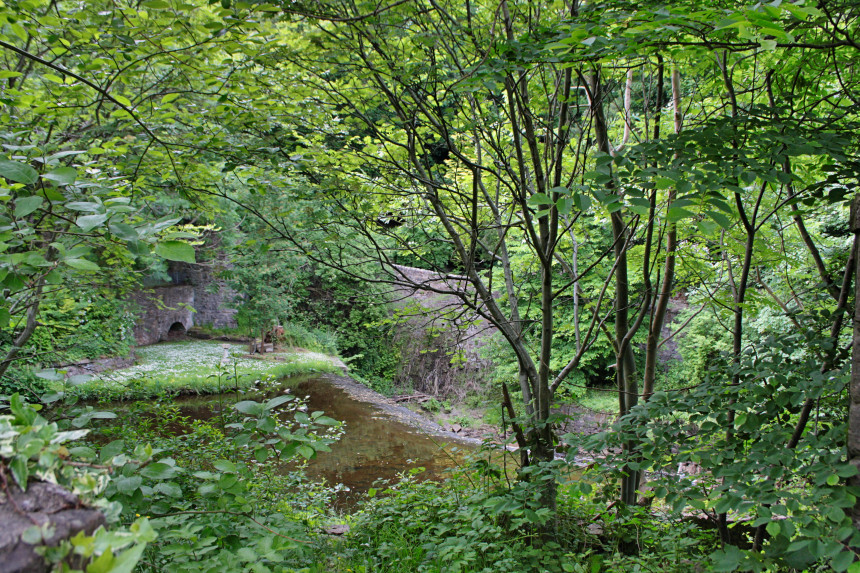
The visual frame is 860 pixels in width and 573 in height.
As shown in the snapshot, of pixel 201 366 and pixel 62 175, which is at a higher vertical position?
pixel 62 175

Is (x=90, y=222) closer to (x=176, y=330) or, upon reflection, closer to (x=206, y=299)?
(x=176, y=330)

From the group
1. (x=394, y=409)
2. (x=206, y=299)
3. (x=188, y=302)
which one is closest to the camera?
(x=394, y=409)

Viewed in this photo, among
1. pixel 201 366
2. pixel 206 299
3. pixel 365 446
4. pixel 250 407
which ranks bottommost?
pixel 365 446

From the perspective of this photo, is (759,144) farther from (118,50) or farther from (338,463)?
(338,463)

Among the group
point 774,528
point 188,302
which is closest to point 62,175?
point 774,528

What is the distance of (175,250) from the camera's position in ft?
3.55

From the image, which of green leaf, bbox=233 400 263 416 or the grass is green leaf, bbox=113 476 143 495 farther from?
the grass

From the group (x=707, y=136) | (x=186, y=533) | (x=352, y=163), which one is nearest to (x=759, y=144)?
(x=707, y=136)

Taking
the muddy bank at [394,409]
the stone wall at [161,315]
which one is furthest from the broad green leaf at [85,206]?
the stone wall at [161,315]

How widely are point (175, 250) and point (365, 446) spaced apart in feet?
23.2

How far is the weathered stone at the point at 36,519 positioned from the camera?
626mm

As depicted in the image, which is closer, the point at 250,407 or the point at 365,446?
the point at 250,407

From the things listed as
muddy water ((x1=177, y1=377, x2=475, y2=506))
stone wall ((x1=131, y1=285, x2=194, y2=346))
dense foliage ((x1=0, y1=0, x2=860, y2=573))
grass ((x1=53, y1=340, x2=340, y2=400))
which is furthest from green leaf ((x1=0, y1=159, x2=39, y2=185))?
stone wall ((x1=131, y1=285, x2=194, y2=346))

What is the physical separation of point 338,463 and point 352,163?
517 cm
